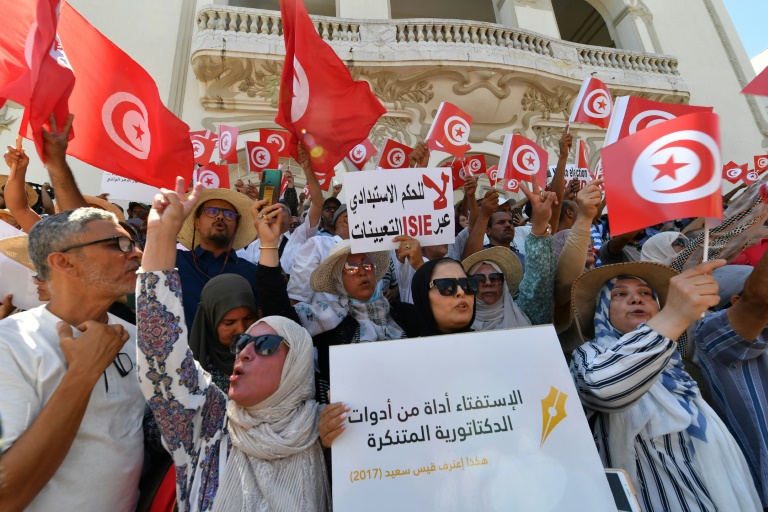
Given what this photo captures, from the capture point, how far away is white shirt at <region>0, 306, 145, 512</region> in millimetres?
1248

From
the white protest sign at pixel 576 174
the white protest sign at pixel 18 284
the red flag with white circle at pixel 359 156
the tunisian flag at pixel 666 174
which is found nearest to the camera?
the tunisian flag at pixel 666 174

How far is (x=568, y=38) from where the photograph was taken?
13570mm

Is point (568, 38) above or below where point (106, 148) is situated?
above

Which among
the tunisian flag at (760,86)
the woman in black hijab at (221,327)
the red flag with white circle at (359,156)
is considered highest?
the red flag with white circle at (359,156)

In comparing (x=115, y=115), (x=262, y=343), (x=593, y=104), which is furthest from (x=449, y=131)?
(x=262, y=343)

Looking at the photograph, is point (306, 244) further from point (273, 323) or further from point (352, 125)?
point (273, 323)

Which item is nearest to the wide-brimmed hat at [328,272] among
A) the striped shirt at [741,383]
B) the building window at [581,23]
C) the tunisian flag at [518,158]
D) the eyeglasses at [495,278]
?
the eyeglasses at [495,278]

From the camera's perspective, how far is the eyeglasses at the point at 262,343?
5.08 feet

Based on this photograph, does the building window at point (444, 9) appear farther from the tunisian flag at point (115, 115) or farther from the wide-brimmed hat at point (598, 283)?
the wide-brimmed hat at point (598, 283)

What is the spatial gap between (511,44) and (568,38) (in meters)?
6.01

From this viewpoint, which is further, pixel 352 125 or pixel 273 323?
pixel 352 125

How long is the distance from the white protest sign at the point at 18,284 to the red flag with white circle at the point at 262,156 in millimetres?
3515

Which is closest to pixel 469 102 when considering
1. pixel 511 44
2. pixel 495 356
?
pixel 511 44

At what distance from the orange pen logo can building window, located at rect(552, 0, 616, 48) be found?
13.7 m
